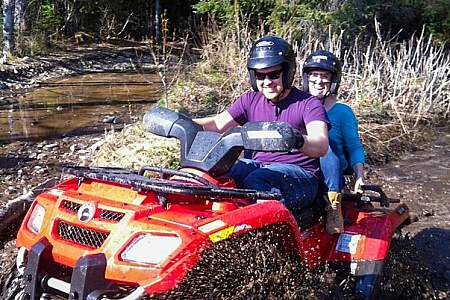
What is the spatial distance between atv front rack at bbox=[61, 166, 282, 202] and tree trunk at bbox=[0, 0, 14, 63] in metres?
12.6

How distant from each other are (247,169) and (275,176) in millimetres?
230

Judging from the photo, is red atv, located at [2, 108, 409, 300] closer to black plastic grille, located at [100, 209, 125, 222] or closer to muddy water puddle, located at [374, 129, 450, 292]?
black plastic grille, located at [100, 209, 125, 222]

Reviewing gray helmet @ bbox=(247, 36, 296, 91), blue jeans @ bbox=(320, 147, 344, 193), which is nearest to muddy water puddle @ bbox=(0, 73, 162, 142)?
blue jeans @ bbox=(320, 147, 344, 193)

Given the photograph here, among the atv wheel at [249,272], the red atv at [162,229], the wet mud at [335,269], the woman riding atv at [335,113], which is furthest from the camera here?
the woman riding atv at [335,113]

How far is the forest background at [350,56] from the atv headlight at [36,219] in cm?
387

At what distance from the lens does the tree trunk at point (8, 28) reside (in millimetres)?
15297

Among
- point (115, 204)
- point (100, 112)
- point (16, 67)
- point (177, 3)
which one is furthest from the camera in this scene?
point (177, 3)

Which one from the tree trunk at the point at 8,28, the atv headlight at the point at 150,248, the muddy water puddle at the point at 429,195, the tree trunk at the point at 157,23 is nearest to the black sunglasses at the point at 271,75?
the atv headlight at the point at 150,248

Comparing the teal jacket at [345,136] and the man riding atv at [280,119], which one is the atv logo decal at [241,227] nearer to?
the man riding atv at [280,119]

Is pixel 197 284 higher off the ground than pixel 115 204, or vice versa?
pixel 115 204

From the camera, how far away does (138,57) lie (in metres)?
18.7

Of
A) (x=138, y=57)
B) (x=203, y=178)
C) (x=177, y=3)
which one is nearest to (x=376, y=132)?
(x=203, y=178)

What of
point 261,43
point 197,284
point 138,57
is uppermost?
point 261,43

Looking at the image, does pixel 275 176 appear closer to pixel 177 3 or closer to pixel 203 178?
pixel 203 178
